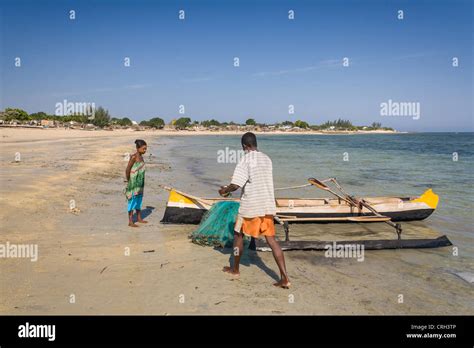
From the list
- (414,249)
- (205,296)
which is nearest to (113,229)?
(205,296)

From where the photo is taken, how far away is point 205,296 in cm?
468

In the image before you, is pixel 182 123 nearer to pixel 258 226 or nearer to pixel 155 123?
pixel 155 123

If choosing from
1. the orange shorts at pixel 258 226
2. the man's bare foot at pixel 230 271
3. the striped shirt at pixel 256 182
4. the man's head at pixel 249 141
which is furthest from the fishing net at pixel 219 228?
the man's head at pixel 249 141

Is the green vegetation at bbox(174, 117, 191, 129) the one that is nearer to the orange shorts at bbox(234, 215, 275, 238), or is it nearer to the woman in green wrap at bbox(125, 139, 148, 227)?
the woman in green wrap at bbox(125, 139, 148, 227)

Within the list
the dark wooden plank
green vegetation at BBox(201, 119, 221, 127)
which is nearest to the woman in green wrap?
the dark wooden plank

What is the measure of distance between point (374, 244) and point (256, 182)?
3.26 metres

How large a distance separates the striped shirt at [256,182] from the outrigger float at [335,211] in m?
2.01

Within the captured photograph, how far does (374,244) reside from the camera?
6.90 metres

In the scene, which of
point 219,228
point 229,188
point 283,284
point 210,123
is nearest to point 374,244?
point 283,284

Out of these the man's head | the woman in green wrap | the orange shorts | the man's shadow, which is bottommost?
the man's shadow

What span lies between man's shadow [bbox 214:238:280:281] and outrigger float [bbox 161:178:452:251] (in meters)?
0.77

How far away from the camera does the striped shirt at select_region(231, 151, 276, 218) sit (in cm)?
495

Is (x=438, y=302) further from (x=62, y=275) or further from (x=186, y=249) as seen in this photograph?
(x=62, y=275)
